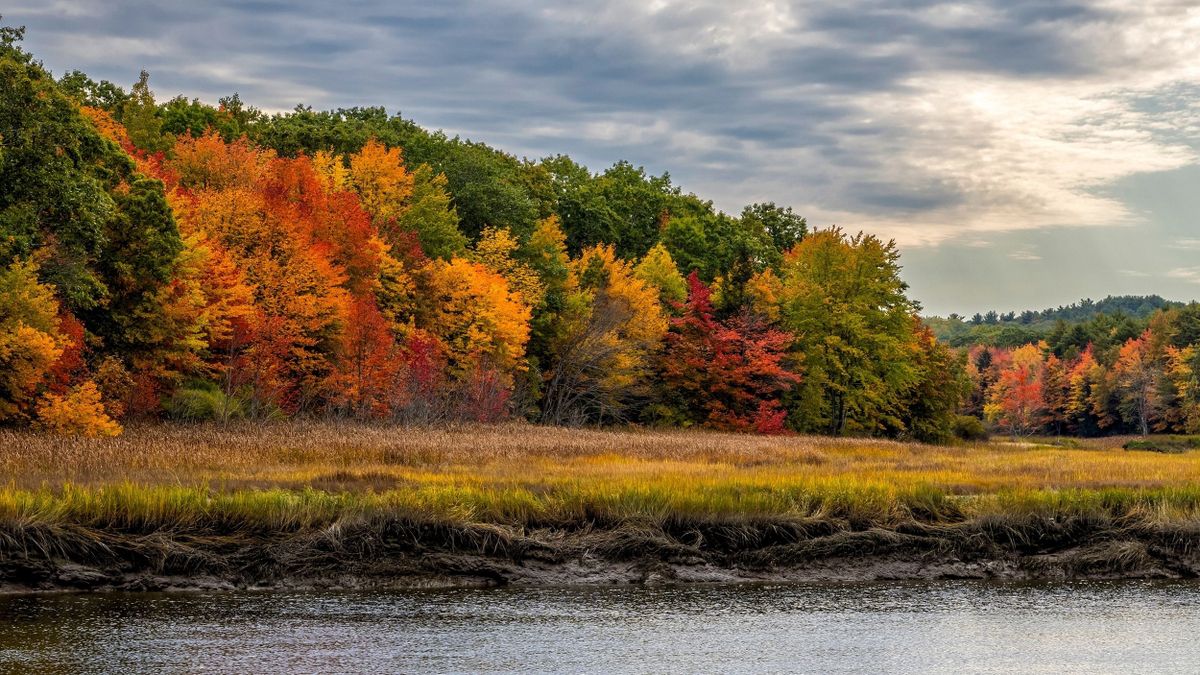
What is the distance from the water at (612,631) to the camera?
1424 centimetres

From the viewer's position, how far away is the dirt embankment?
18.0 meters

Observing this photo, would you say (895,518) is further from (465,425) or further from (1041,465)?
(465,425)

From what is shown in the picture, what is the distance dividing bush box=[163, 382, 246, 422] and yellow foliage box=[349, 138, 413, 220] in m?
22.2

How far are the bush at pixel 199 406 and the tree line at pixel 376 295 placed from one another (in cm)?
11

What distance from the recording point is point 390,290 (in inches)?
2242

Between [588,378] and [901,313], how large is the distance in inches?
765

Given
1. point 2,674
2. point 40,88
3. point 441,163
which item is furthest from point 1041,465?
point 441,163

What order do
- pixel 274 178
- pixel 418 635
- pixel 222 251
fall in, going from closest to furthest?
pixel 418 635 → pixel 222 251 → pixel 274 178

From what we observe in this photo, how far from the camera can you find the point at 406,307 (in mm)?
57375

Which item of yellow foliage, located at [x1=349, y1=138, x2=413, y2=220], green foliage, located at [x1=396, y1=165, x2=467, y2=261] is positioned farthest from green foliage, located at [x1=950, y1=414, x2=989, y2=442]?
yellow foliage, located at [x1=349, y1=138, x2=413, y2=220]

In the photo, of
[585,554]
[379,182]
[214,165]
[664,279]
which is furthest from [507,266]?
[585,554]

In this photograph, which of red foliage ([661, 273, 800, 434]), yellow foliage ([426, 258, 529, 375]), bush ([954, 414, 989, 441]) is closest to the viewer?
yellow foliage ([426, 258, 529, 375])

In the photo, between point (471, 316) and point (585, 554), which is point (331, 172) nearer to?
point (471, 316)

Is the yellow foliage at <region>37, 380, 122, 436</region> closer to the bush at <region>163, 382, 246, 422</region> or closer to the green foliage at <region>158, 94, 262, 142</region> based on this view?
the bush at <region>163, 382, 246, 422</region>
